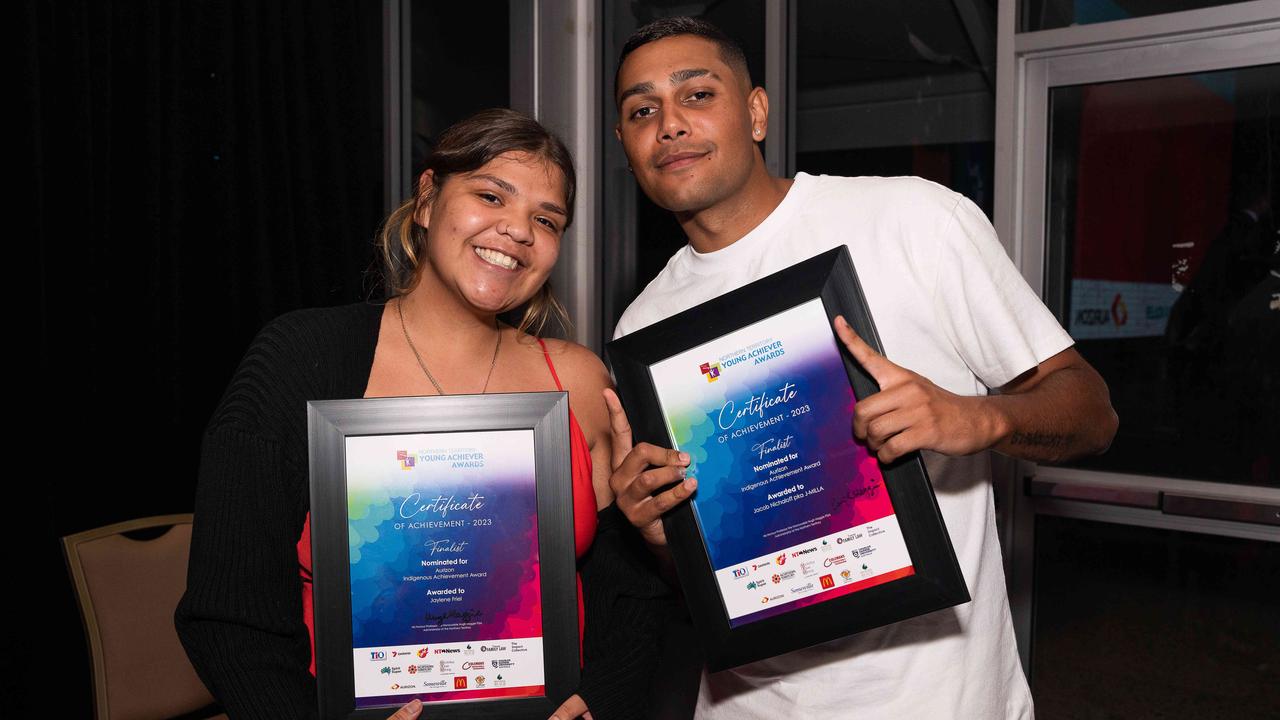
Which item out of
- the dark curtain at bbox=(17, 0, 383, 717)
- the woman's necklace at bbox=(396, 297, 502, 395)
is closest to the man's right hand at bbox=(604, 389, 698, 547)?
the woman's necklace at bbox=(396, 297, 502, 395)

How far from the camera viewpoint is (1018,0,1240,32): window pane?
9.80ft

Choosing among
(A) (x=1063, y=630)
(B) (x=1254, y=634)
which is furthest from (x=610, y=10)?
(B) (x=1254, y=634)

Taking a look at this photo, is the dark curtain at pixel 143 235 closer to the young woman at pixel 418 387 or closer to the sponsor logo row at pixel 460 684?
the young woman at pixel 418 387

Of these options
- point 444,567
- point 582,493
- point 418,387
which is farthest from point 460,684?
point 418,387

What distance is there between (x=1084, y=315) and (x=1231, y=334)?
1.47ft

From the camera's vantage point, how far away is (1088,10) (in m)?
3.16

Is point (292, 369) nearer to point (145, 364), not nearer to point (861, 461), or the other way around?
point (861, 461)

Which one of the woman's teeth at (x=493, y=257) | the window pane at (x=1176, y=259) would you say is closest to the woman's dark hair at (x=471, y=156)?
the woman's teeth at (x=493, y=257)

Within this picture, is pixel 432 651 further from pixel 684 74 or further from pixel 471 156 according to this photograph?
pixel 684 74

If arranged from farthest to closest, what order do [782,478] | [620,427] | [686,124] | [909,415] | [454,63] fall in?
1. [454,63]
2. [686,124]
3. [620,427]
4. [782,478]
5. [909,415]

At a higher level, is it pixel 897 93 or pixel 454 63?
pixel 454 63

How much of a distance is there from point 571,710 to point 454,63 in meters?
3.67

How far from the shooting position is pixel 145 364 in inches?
122

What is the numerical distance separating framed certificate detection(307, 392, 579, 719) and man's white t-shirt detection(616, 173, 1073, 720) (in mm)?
430
